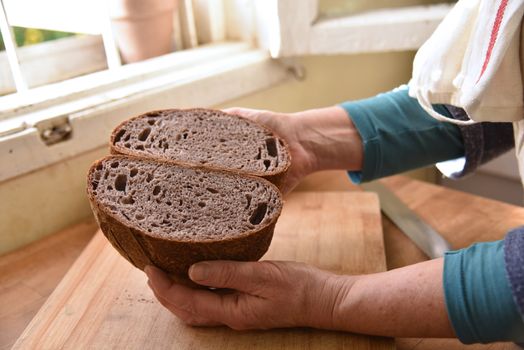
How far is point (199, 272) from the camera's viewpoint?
0.65m

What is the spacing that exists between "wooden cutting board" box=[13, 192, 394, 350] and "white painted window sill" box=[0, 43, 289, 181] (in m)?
0.17

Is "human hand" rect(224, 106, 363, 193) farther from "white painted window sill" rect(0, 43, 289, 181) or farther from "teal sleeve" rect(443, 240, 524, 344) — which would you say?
"teal sleeve" rect(443, 240, 524, 344)

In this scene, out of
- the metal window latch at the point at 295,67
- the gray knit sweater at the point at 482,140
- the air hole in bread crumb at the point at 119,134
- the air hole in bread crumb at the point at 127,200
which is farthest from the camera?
the metal window latch at the point at 295,67

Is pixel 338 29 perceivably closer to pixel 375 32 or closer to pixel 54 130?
pixel 375 32

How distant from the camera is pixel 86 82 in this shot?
103 centimetres

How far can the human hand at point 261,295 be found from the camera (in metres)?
0.67

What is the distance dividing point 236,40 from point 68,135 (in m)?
0.49

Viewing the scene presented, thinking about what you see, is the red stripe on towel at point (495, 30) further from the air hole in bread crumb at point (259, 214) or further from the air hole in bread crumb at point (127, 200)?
the air hole in bread crumb at point (127, 200)

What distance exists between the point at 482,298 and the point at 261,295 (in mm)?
246

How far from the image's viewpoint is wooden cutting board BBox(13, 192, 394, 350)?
69 centimetres

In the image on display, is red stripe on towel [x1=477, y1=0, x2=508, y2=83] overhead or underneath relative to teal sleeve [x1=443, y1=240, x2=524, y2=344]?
overhead

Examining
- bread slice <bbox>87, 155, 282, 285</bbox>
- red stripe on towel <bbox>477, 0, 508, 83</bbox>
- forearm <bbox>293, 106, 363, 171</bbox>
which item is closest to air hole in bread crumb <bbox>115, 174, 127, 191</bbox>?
bread slice <bbox>87, 155, 282, 285</bbox>

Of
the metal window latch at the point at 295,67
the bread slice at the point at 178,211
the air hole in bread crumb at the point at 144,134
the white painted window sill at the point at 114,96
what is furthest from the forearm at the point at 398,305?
the metal window latch at the point at 295,67

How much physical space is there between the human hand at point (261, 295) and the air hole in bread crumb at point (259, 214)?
0.16 feet
